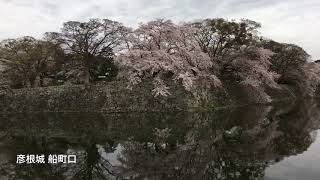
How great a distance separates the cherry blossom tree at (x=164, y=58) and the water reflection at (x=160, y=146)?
23.7ft

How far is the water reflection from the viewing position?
1268cm

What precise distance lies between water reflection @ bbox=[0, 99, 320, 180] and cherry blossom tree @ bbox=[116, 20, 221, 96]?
7.23 meters

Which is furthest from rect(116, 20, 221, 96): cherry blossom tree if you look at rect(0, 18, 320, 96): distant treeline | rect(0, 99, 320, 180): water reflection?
rect(0, 99, 320, 180): water reflection

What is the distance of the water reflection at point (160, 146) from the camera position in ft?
41.6

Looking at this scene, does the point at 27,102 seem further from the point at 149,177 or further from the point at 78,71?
the point at 149,177

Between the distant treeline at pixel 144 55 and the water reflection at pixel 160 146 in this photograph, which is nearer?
the water reflection at pixel 160 146

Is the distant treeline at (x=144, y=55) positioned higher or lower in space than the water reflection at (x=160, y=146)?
higher

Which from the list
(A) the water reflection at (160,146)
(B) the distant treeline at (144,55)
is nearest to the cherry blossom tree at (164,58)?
(B) the distant treeline at (144,55)

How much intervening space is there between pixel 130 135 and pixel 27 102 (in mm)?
19156

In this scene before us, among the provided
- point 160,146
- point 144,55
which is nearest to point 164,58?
point 144,55

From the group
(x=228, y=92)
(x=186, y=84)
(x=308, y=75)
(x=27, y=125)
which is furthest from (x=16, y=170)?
(x=308, y=75)

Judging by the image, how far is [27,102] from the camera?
3722cm

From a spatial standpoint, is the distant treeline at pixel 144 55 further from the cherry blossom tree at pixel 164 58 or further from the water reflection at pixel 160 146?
the water reflection at pixel 160 146

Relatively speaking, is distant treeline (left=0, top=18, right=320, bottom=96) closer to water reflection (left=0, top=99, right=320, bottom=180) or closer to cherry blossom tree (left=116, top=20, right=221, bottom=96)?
cherry blossom tree (left=116, top=20, right=221, bottom=96)
